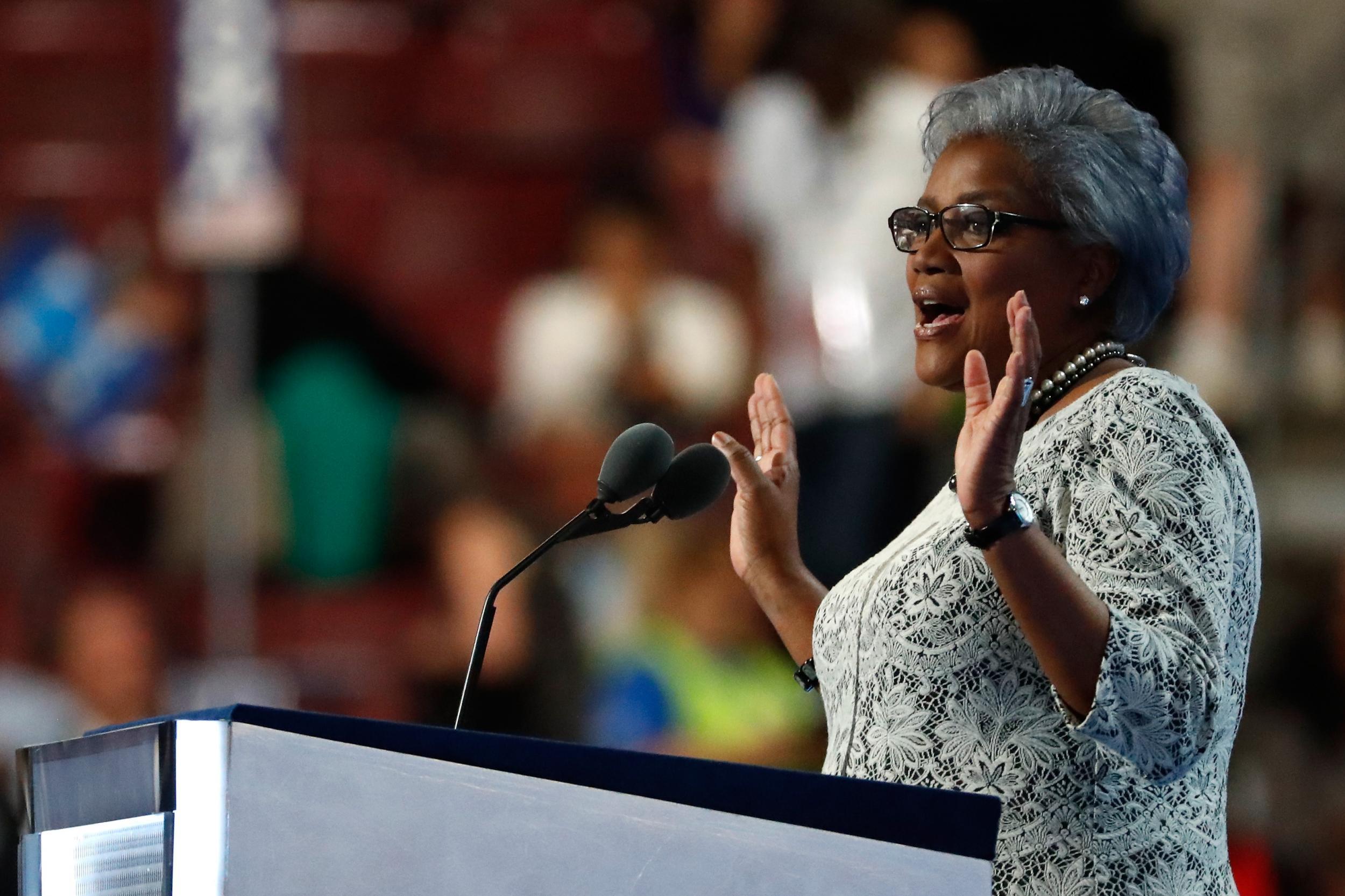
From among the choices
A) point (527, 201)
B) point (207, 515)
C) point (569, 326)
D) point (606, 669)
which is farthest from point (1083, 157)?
point (527, 201)

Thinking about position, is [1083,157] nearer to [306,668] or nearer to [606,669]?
[606,669]

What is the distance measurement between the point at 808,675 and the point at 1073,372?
487 mm

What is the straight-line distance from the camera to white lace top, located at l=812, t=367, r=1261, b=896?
5.24 feet

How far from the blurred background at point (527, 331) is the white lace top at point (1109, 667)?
1965mm

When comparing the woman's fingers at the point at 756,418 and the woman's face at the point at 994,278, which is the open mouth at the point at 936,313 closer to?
the woman's face at the point at 994,278

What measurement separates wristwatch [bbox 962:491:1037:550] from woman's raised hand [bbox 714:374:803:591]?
608 mm

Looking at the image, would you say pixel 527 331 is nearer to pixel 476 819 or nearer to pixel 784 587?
pixel 784 587

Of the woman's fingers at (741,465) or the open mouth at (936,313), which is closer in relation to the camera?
the open mouth at (936,313)

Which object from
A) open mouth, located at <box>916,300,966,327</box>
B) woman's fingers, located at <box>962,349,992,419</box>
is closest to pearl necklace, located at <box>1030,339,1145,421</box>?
open mouth, located at <box>916,300,966,327</box>

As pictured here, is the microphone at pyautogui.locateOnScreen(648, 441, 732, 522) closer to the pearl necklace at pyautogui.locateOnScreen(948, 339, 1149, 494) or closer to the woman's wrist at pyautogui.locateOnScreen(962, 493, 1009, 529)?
the pearl necklace at pyautogui.locateOnScreen(948, 339, 1149, 494)

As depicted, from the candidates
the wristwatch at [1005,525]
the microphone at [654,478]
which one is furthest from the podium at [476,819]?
the microphone at [654,478]

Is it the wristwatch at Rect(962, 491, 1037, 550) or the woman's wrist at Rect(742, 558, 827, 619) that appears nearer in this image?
the wristwatch at Rect(962, 491, 1037, 550)

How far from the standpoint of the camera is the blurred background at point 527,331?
487 centimetres

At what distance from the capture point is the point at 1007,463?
60.9 inches
